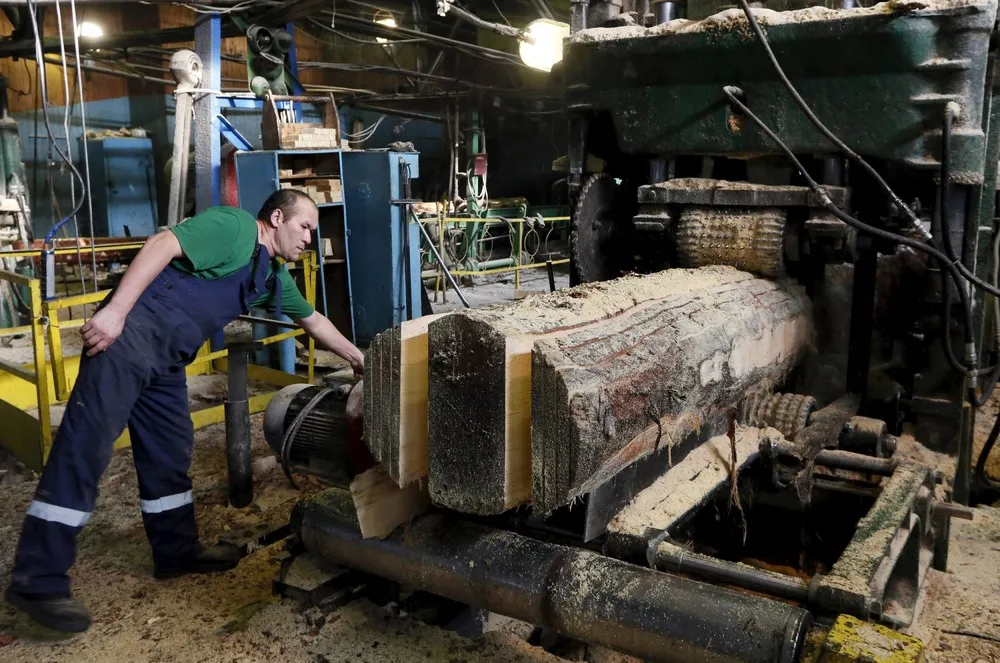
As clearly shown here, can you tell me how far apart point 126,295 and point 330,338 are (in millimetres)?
826

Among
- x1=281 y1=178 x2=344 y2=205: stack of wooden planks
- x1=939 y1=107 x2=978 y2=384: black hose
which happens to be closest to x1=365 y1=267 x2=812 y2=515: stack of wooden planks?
x1=939 y1=107 x2=978 y2=384: black hose

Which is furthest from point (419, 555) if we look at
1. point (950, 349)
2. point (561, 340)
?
point (950, 349)

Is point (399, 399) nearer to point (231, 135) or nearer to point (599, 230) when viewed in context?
point (599, 230)

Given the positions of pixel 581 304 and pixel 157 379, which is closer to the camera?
pixel 581 304

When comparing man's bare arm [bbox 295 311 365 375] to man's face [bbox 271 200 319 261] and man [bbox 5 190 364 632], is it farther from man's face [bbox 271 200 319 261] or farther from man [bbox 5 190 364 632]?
man's face [bbox 271 200 319 261]

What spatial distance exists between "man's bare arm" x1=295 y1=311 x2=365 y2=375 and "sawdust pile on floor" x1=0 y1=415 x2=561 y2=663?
2.60ft

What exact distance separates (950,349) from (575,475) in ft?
7.22

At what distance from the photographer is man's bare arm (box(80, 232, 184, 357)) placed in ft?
8.27

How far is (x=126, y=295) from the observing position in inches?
101

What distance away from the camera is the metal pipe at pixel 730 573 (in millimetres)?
1958

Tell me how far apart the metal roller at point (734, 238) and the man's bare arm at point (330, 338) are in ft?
4.80

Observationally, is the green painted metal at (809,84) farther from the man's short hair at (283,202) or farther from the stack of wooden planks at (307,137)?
the stack of wooden planks at (307,137)

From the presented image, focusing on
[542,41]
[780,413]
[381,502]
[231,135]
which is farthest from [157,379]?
[542,41]

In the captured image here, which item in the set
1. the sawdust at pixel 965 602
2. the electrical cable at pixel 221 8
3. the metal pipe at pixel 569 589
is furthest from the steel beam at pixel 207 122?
the sawdust at pixel 965 602
